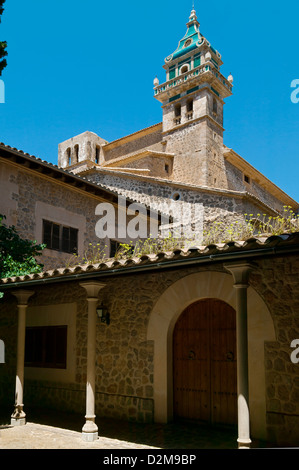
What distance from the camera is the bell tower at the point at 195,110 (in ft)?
87.4

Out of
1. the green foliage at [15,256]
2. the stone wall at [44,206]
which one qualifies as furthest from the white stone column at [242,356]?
the stone wall at [44,206]

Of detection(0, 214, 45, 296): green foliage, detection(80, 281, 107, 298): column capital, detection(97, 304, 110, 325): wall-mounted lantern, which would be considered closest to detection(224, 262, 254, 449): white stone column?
detection(80, 281, 107, 298): column capital

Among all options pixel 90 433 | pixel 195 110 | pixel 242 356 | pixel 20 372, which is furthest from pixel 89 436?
pixel 195 110

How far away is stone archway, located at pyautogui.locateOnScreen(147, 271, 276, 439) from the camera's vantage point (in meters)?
6.16

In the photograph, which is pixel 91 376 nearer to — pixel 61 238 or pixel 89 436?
pixel 89 436

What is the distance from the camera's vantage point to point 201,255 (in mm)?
5188

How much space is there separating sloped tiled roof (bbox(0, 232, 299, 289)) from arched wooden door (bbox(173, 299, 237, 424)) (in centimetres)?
203

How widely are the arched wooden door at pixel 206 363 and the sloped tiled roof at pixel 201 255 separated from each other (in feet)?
6.66

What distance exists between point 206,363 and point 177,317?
96cm

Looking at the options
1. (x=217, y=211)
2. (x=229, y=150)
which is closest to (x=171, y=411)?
(x=217, y=211)

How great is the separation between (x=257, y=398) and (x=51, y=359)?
5.16 meters

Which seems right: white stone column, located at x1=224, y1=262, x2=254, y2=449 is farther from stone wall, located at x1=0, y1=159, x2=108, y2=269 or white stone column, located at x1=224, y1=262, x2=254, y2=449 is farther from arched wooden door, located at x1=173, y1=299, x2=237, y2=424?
stone wall, located at x1=0, y1=159, x2=108, y2=269
